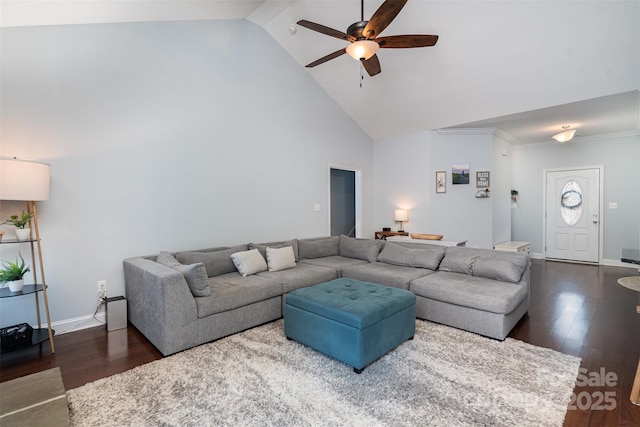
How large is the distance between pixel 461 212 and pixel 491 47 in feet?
9.58

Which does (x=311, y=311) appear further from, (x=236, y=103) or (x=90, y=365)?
(x=236, y=103)

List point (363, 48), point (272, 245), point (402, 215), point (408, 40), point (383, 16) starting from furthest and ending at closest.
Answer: point (402, 215) → point (272, 245) → point (408, 40) → point (363, 48) → point (383, 16)

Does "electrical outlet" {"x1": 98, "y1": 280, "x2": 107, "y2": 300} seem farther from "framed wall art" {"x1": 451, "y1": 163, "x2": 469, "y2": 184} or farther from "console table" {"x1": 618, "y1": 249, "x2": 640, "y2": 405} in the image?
"framed wall art" {"x1": 451, "y1": 163, "x2": 469, "y2": 184}

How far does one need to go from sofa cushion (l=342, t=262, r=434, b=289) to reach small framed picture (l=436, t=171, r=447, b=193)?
2457 mm

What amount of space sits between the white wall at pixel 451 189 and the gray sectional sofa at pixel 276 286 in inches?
73.9

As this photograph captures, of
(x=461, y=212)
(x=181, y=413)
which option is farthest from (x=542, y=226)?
(x=181, y=413)

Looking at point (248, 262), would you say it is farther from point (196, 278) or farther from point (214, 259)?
point (196, 278)

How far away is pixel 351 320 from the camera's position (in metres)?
2.25

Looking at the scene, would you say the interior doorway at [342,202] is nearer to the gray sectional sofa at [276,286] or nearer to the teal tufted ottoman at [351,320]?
the gray sectional sofa at [276,286]

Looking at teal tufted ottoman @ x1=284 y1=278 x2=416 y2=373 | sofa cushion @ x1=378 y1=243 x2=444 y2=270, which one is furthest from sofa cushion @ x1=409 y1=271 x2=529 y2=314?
teal tufted ottoman @ x1=284 y1=278 x2=416 y2=373

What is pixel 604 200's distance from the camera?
6.24 meters

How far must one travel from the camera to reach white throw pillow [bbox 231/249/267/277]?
3.67m

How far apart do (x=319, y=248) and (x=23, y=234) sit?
3.43 meters

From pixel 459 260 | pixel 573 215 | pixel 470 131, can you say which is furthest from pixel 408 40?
pixel 573 215
